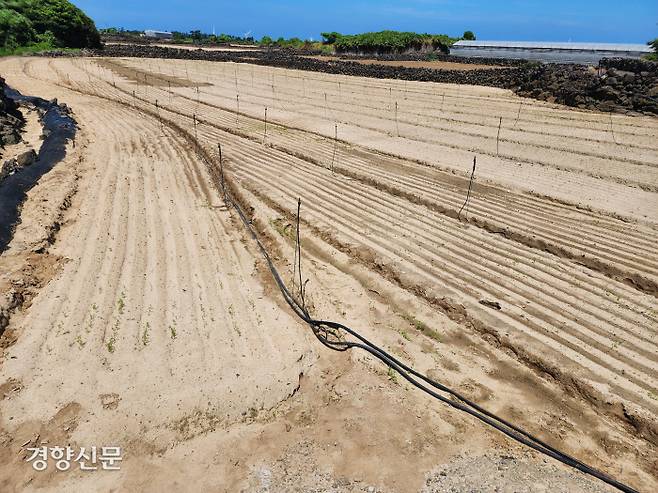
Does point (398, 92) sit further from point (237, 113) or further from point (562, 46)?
point (562, 46)

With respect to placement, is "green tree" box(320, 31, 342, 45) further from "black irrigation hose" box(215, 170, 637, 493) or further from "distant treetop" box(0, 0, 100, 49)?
"black irrigation hose" box(215, 170, 637, 493)

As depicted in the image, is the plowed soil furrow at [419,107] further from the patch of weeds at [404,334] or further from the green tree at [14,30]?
the green tree at [14,30]

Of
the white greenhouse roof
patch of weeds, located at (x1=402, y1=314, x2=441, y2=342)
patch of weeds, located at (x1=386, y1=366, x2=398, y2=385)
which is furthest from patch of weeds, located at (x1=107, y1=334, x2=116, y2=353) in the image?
the white greenhouse roof

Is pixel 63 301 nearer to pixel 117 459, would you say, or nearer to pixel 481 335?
pixel 117 459

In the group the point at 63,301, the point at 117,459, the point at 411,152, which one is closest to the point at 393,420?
the point at 117,459

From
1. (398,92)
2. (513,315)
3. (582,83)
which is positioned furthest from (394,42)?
(513,315)
